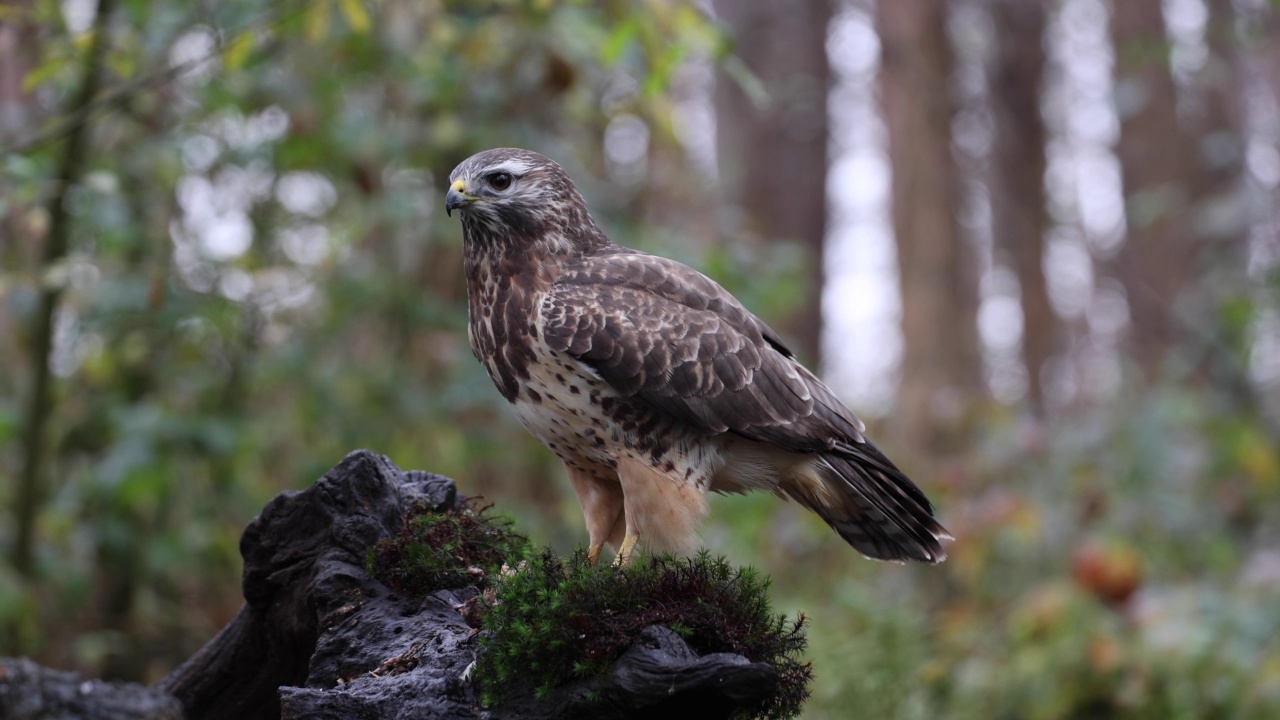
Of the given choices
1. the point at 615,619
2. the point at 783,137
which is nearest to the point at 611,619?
the point at 615,619

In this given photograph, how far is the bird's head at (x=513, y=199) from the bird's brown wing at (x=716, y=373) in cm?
17

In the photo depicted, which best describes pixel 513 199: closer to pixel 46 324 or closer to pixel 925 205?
pixel 46 324

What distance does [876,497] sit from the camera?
A: 4.02m

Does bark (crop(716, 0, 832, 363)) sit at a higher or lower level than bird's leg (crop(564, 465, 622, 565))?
higher

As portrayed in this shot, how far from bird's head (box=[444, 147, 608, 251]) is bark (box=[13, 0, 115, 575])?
2158 millimetres

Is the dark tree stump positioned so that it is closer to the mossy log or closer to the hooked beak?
the mossy log

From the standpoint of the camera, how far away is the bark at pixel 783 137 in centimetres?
1303

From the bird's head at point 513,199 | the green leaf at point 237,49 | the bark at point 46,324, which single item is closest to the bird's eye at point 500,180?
the bird's head at point 513,199

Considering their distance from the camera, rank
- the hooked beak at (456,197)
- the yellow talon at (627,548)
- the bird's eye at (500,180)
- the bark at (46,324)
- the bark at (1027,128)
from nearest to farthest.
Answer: the yellow talon at (627,548)
the hooked beak at (456,197)
the bird's eye at (500,180)
the bark at (46,324)
the bark at (1027,128)

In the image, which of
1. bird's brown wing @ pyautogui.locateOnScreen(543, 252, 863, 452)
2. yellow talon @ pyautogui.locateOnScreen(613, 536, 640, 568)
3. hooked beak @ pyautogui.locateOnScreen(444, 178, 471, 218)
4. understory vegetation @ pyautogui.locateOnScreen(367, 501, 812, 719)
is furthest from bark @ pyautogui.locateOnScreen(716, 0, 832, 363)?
understory vegetation @ pyautogui.locateOnScreen(367, 501, 812, 719)

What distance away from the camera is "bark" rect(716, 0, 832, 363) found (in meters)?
13.0

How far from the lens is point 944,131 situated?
11.8 m

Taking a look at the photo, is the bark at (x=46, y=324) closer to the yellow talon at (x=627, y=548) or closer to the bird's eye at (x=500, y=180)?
the bird's eye at (x=500, y=180)

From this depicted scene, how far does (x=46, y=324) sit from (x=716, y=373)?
3.33 meters
